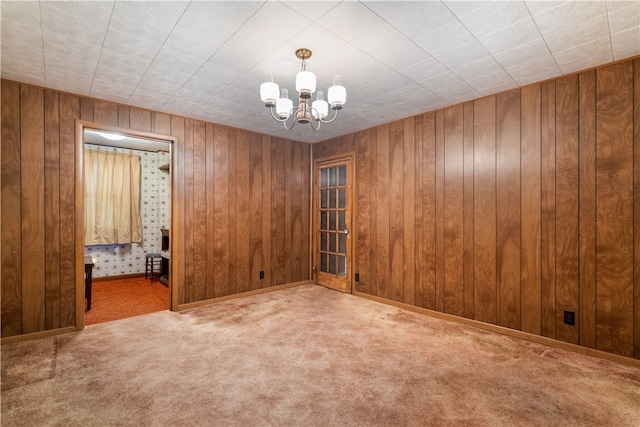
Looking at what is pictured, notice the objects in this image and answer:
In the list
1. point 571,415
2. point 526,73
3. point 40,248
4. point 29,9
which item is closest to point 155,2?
point 29,9

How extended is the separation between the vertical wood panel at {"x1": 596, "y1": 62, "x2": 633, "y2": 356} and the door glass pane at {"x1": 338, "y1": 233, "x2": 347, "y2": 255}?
3.02 meters

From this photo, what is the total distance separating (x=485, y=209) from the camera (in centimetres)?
328

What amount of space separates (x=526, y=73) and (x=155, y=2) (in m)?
3.03

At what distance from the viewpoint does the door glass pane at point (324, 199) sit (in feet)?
16.9

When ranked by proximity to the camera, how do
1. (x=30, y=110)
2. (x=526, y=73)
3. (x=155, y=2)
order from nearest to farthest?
(x=155, y=2)
(x=526, y=73)
(x=30, y=110)

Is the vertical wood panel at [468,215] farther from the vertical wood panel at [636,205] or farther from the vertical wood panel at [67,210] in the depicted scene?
the vertical wood panel at [67,210]

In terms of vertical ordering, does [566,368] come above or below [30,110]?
below

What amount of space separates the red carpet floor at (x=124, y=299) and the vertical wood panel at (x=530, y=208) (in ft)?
14.1

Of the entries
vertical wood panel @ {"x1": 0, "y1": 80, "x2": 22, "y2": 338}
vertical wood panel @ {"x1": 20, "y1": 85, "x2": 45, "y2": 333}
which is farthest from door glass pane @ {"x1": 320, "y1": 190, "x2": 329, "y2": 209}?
vertical wood panel @ {"x1": 0, "y1": 80, "x2": 22, "y2": 338}

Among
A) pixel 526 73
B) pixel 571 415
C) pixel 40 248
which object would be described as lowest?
pixel 571 415

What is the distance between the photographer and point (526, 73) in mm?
2721

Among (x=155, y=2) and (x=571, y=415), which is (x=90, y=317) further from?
(x=571, y=415)

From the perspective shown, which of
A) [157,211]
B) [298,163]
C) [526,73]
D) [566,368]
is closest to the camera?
[566,368]

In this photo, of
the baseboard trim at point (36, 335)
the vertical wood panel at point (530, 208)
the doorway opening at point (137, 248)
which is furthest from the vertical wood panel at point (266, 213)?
the vertical wood panel at point (530, 208)
